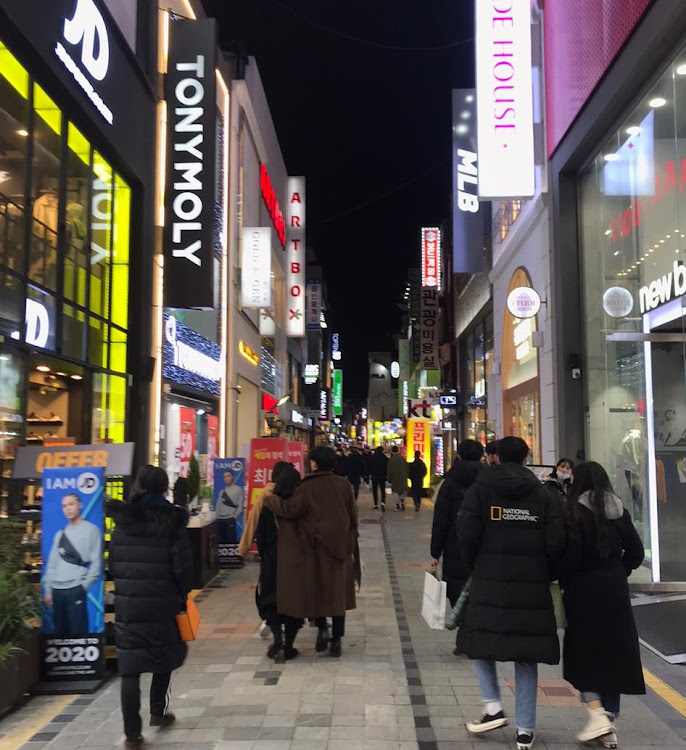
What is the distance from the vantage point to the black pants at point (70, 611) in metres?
5.34

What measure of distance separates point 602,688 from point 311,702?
2.02m

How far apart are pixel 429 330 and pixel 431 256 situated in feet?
14.1

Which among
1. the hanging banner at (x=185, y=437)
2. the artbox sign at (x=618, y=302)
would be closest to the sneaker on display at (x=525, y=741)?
the artbox sign at (x=618, y=302)

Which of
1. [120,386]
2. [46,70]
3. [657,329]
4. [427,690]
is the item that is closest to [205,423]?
[120,386]

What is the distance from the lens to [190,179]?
1259cm

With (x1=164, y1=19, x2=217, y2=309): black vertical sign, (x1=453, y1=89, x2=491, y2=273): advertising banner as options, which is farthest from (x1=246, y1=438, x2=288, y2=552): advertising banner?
(x1=453, y1=89, x2=491, y2=273): advertising banner

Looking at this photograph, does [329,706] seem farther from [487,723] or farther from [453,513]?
[453,513]

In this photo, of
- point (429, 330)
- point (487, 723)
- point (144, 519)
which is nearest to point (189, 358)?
point (144, 519)

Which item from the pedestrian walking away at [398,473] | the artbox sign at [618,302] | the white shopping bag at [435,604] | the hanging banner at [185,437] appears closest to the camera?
the white shopping bag at [435,604]

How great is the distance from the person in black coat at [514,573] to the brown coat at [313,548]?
1.95 meters

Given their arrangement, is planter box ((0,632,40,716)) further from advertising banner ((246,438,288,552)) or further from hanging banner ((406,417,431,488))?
hanging banner ((406,417,431,488))

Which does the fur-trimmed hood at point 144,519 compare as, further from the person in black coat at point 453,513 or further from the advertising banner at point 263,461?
the advertising banner at point 263,461

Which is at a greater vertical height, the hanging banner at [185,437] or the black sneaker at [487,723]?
the hanging banner at [185,437]

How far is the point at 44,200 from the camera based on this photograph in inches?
359
